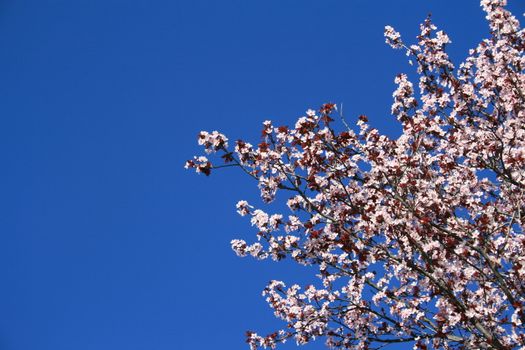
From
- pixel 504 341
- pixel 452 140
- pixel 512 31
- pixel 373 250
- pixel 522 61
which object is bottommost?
pixel 504 341

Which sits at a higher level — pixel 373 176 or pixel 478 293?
Answer: pixel 373 176

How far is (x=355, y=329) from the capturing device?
33.4 ft

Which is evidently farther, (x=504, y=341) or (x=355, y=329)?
(x=355, y=329)

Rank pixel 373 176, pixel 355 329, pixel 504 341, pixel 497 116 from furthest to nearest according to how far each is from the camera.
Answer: pixel 497 116
pixel 355 329
pixel 373 176
pixel 504 341

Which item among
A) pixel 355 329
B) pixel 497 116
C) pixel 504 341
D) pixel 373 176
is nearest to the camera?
pixel 504 341

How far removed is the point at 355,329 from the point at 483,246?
2911 mm

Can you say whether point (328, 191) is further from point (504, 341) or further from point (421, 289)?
point (504, 341)

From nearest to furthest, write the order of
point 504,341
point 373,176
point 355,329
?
1. point 504,341
2. point 373,176
3. point 355,329

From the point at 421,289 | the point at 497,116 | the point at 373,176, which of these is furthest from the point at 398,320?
the point at 497,116

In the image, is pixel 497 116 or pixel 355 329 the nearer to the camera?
pixel 355 329

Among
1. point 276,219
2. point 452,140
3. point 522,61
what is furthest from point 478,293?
point 522,61

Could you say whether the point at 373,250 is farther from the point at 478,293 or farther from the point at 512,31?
the point at 512,31

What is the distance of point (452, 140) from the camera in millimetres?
10789

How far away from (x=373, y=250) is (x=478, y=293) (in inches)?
77.6
